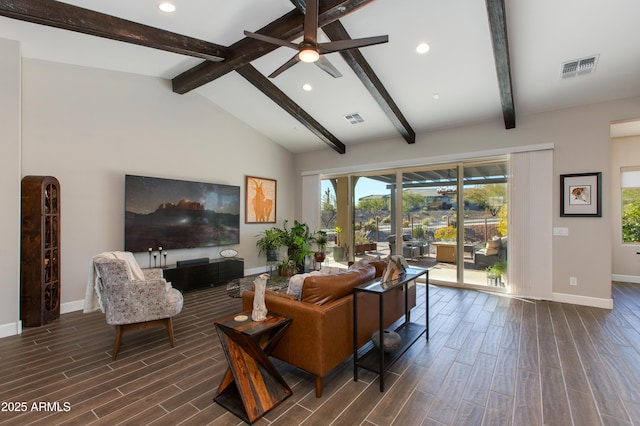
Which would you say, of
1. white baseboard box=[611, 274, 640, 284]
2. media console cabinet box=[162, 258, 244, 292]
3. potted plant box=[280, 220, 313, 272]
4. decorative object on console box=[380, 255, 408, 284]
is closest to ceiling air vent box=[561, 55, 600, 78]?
decorative object on console box=[380, 255, 408, 284]

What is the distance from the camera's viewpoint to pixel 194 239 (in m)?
5.64

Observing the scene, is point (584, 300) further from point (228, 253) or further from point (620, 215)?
point (228, 253)

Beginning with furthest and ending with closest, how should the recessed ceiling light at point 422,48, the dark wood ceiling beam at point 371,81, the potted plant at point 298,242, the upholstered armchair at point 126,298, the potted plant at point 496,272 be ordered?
1. the potted plant at point 298,242
2. the potted plant at point 496,272
3. the recessed ceiling light at point 422,48
4. the dark wood ceiling beam at point 371,81
5. the upholstered armchair at point 126,298

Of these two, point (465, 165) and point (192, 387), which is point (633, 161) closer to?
point (465, 165)

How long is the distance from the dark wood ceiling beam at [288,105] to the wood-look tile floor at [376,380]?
12.4 ft

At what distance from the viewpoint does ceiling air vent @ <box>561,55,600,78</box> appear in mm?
3678

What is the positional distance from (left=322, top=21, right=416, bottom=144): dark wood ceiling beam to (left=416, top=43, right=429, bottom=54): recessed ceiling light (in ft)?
2.31

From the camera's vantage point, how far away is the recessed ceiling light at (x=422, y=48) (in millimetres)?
3750

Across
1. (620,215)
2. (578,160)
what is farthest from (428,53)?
(620,215)

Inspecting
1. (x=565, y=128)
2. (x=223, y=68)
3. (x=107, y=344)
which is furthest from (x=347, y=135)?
(x=107, y=344)

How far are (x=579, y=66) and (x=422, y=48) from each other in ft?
6.64

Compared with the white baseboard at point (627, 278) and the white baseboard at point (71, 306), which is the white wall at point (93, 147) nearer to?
the white baseboard at point (71, 306)

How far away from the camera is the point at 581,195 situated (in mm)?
4477

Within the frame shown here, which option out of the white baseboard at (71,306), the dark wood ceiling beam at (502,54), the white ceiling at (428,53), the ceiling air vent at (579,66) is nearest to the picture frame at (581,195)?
the white ceiling at (428,53)
